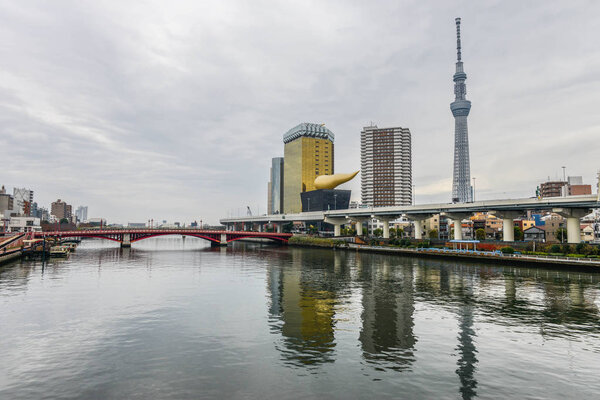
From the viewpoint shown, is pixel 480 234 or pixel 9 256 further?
pixel 480 234

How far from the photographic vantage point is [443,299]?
119 ft

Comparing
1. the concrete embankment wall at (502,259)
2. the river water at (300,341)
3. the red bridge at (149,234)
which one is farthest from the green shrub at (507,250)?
the red bridge at (149,234)

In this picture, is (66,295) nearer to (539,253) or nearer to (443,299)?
(443,299)

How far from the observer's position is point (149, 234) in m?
122

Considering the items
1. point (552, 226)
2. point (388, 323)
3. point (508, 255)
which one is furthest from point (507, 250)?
point (552, 226)

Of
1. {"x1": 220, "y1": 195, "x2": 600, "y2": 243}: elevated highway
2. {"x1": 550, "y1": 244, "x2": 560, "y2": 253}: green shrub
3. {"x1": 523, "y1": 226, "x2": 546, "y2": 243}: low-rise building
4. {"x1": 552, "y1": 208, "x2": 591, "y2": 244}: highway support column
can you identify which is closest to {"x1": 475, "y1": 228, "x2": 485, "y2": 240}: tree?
{"x1": 523, "y1": 226, "x2": 546, "y2": 243}: low-rise building

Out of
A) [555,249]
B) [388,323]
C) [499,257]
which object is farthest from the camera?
[499,257]

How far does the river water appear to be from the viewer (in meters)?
16.4

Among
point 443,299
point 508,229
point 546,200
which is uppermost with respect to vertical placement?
point 546,200

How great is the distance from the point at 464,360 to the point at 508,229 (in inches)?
2906

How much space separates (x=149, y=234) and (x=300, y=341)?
4438 inches

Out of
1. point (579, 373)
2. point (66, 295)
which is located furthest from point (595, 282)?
point (66, 295)

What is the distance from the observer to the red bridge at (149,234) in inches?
3903

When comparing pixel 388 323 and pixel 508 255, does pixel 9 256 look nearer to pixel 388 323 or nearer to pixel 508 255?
pixel 388 323
